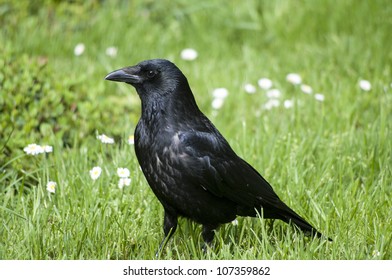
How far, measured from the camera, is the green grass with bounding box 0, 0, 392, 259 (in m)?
3.69

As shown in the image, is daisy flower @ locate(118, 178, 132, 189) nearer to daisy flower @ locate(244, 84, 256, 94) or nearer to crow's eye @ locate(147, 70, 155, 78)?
crow's eye @ locate(147, 70, 155, 78)

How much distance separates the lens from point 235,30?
7.50 metres

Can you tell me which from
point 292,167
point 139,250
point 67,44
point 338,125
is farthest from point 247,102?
point 139,250

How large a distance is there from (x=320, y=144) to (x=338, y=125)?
43 centimetres

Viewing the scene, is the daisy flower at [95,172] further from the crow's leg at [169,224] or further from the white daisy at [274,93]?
the white daisy at [274,93]

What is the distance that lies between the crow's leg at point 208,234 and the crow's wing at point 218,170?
20cm

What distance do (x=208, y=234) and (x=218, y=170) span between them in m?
0.38

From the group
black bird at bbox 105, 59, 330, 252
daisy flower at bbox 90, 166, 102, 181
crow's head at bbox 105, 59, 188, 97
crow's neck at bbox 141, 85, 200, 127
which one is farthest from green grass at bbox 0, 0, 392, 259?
crow's head at bbox 105, 59, 188, 97

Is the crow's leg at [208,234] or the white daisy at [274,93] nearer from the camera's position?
the crow's leg at [208,234]

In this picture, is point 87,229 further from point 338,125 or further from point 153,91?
point 338,125

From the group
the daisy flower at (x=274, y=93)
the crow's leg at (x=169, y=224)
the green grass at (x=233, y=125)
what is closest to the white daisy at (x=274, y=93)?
the daisy flower at (x=274, y=93)

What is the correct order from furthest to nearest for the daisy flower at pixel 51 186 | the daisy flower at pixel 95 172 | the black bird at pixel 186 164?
the daisy flower at pixel 95 172 < the daisy flower at pixel 51 186 < the black bird at pixel 186 164

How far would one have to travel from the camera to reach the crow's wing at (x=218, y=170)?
3531mm

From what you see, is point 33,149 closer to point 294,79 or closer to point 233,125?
point 233,125
